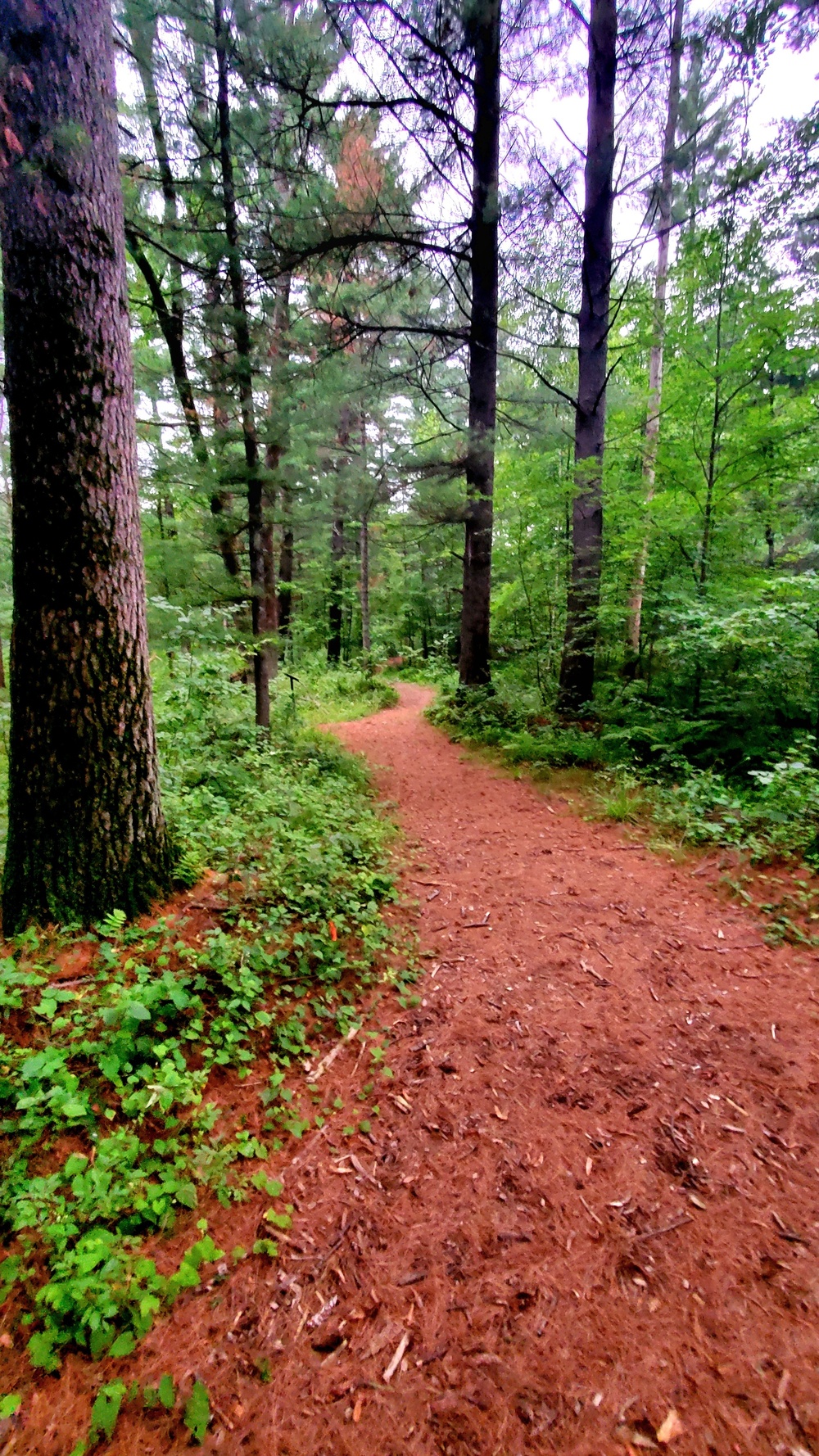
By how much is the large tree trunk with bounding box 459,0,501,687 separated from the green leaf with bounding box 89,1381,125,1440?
374 inches

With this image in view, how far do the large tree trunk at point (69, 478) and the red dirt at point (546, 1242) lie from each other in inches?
77.7

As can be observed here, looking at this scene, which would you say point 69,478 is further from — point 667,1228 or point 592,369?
point 592,369

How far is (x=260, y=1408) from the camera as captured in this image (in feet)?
5.31

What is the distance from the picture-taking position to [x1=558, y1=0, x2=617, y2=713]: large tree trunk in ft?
24.4

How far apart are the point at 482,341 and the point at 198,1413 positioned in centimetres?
1144

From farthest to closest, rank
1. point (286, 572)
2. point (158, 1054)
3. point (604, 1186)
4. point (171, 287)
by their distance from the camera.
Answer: point (286, 572) < point (171, 287) < point (158, 1054) < point (604, 1186)

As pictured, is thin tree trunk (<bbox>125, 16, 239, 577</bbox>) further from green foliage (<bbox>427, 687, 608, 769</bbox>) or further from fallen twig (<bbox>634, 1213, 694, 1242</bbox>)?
fallen twig (<bbox>634, 1213, 694, 1242</bbox>)

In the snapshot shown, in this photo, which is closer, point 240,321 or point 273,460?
point 240,321

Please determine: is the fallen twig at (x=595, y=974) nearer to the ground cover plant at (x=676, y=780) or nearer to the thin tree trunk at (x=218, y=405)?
the ground cover plant at (x=676, y=780)

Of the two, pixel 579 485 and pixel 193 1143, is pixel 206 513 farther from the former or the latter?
pixel 193 1143

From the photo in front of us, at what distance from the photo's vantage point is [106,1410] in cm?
153

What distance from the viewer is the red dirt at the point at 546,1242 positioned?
5.22ft

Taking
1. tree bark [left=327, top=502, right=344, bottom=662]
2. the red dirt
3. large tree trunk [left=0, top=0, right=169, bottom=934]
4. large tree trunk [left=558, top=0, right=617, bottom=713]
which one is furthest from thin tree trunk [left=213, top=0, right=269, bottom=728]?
tree bark [left=327, top=502, right=344, bottom=662]

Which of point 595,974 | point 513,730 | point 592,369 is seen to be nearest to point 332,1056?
point 595,974
